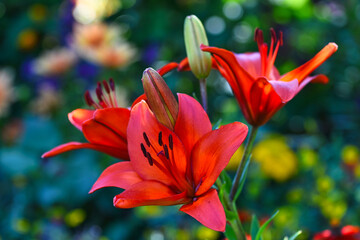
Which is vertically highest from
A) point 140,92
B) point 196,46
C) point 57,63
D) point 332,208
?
point 196,46

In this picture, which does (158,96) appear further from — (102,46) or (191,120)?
(102,46)

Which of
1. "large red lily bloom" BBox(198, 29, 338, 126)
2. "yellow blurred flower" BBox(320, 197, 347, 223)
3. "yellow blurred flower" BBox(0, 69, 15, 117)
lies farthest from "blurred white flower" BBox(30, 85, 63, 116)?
"large red lily bloom" BBox(198, 29, 338, 126)

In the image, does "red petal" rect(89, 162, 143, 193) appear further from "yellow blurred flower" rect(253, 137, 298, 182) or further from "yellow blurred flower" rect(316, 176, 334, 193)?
"yellow blurred flower" rect(253, 137, 298, 182)

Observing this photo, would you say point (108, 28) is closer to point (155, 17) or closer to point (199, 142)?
point (155, 17)

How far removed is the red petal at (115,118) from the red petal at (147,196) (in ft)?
0.24

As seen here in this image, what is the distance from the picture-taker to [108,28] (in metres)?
1.82

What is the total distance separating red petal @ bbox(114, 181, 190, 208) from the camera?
421 millimetres

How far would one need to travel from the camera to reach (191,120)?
1.54 feet

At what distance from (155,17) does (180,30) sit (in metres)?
0.13

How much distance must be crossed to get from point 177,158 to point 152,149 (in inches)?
1.2

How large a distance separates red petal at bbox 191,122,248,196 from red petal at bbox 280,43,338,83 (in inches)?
5.3

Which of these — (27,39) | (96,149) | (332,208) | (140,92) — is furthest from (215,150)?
(27,39)

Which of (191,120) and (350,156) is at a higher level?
(191,120)

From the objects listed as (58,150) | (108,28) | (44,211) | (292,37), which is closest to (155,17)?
(108,28)
